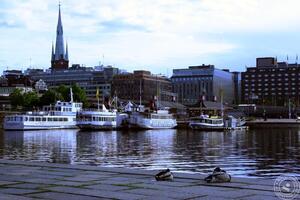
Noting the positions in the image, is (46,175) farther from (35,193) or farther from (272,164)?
(272,164)

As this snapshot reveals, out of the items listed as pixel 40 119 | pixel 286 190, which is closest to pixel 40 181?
pixel 286 190

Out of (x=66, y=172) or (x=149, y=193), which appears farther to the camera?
(x=66, y=172)

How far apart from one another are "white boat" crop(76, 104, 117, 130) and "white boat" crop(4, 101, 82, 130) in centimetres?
276

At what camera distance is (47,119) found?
14225 cm

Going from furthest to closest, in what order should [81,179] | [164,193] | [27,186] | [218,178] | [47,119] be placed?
[47,119]
[81,179]
[218,178]
[27,186]
[164,193]

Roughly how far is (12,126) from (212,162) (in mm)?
97434

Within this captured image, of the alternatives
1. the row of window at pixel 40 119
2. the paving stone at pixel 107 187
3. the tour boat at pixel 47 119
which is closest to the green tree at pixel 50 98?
the tour boat at pixel 47 119

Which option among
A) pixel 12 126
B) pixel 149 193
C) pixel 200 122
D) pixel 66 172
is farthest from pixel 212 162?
pixel 200 122

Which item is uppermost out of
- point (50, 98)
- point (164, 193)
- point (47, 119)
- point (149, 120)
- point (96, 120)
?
point (50, 98)

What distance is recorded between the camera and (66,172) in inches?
845

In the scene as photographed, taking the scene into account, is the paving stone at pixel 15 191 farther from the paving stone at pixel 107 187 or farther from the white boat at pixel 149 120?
the white boat at pixel 149 120

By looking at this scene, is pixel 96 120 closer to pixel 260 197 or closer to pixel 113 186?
pixel 113 186

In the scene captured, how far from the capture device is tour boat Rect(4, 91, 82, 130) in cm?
13388

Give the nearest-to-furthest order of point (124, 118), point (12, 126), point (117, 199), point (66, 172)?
point (117, 199), point (66, 172), point (12, 126), point (124, 118)
